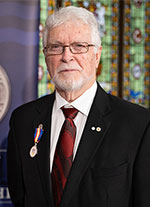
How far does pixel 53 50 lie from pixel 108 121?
1.47 feet

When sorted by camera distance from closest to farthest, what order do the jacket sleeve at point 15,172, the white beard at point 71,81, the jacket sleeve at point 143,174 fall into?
the jacket sleeve at point 143,174 < the white beard at point 71,81 < the jacket sleeve at point 15,172

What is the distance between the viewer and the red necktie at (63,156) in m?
1.51

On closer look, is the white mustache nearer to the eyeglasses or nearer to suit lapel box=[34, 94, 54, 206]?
the eyeglasses

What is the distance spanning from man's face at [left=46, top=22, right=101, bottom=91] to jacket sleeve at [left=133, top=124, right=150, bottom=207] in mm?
417

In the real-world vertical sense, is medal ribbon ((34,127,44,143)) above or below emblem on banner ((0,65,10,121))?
below

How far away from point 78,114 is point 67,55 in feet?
1.02

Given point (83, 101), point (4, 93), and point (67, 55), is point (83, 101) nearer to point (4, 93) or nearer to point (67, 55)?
point (67, 55)

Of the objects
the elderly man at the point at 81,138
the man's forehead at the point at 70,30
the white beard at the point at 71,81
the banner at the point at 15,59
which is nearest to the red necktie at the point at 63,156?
the elderly man at the point at 81,138

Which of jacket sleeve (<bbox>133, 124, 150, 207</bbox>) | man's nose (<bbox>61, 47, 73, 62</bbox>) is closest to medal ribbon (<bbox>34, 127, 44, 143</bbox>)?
man's nose (<bbox>61, 47, 73, 62</bbox>)

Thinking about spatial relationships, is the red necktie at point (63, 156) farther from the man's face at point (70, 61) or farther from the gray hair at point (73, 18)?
the gray hair at point (73, 18)

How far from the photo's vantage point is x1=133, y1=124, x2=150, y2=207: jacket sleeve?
4.75 feet

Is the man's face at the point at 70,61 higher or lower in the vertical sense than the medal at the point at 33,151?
higher

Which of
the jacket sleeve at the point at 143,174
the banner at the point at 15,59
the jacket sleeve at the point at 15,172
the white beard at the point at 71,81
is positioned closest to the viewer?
the jacket sleeve at the point at 143,174

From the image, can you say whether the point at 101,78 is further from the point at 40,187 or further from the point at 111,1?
the point at 40,187
